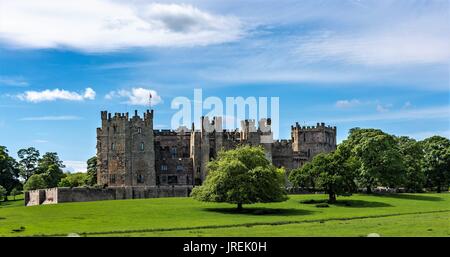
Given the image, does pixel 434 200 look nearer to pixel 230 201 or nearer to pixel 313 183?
pixel 313 183

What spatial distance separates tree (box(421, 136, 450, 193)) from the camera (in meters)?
118

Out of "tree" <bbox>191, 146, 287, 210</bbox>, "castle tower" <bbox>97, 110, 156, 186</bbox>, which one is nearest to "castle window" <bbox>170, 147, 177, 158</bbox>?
"castle tower" <bbox>97, 110, 156, 186</bbox>

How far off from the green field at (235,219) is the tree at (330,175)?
73.9 inches

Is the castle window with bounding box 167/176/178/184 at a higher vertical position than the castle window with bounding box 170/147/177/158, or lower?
lower

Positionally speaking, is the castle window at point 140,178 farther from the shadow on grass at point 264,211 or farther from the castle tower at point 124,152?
the shadow on grass at point 264,211

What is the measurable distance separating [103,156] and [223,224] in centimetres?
5321

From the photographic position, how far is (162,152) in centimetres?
11750

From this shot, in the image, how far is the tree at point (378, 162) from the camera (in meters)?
99.7

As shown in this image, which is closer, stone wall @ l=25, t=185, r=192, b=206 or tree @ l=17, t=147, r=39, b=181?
stone wall @ l=25, t=185, r=192, b=206

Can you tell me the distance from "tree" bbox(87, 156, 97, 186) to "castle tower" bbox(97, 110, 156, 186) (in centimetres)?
1228

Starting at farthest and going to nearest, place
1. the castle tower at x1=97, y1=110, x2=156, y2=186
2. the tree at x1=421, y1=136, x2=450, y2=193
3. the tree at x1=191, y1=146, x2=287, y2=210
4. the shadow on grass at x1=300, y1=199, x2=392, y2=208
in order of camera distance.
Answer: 1. the tree at x1=421, y1=136, x2=450, y2=193
2. the castle tower at x1=97, y1=110, x2=156, y2=186
3. the shadow on grass at x1=300, y1=199, x2=392, y2=208
4. the tree at x1=191, y1=146, x2=287, y2=210

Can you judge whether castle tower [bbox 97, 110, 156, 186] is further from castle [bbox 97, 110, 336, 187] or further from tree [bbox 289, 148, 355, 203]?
tree [bbox 289, 148, 355, 203]

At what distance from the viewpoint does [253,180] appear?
73.3 metres
